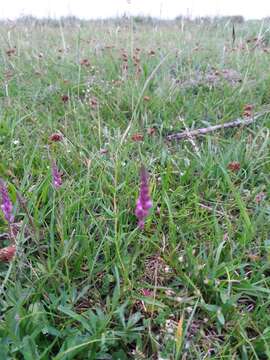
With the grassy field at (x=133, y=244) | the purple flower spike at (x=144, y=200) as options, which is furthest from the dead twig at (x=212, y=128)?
the purple flower spike at (x=144, y=200)

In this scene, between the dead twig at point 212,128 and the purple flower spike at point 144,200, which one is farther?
the dead twig at point 212,128

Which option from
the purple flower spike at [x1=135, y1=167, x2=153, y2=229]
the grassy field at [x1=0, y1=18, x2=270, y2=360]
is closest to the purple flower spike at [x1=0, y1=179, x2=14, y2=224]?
the grassy field at [x1=0, y1=18, x2=270, y2=360]

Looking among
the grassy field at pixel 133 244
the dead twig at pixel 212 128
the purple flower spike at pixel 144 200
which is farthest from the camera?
the dead twig at pixel 212 128

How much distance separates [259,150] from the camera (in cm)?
165

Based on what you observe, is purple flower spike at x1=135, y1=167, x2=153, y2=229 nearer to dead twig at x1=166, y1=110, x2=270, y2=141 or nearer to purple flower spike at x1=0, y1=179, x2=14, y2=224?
purple flower spike at x1=0, y1=179, x2=14, y2=224

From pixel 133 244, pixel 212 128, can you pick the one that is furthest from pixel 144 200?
pixel 212 128

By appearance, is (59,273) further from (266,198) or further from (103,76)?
(103,76)

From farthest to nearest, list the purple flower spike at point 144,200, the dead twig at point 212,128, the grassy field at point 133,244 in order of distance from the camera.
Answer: the dead twig at point 212,128 < the grassy field at point 133,244 < the purple flower spike at point 144,200

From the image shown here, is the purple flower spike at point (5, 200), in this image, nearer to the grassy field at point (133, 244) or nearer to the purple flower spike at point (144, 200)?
the grassy field at point (133, 244)

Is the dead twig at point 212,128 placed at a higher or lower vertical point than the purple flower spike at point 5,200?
lower

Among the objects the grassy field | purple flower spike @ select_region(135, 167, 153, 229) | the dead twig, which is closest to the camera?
purple flower spike @ select_region(135, 167, 153, 229)

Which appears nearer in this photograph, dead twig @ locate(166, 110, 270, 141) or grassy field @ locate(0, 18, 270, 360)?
grassy field @ locate(0, 18, 270, 360)

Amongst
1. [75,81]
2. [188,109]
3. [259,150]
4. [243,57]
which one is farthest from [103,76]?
[259,150]

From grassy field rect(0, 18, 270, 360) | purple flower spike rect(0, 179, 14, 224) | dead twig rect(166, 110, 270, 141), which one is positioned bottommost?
grassy field rect(0, 18, 270, 360)
